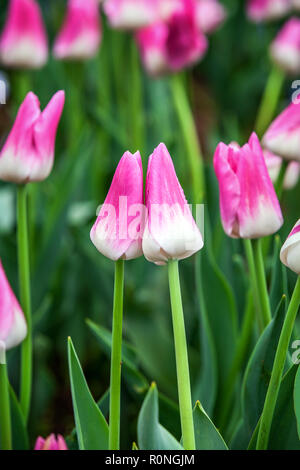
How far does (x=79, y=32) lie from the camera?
57.7 inches

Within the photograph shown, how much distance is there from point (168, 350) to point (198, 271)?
0.87 feet

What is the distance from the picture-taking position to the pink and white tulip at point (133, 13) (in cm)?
134

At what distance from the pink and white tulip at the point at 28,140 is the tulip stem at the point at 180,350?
221mm

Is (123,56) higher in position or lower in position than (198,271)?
higher

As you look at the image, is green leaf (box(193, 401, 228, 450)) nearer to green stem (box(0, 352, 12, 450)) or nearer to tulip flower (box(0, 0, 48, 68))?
green stem (box(0, 352, 12, 450))

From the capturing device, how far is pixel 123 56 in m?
1.88

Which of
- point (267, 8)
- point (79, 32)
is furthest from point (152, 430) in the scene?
point (267, 8)

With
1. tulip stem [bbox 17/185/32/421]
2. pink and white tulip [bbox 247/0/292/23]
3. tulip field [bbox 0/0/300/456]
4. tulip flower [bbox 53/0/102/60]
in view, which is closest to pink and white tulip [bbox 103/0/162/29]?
tulip field [bbox 0/0/300/456]

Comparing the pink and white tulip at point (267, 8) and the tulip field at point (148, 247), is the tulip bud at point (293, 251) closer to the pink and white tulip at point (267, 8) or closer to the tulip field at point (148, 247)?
the tulip field at point (148, 247)

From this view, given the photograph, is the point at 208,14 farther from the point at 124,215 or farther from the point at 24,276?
the point at 124,215

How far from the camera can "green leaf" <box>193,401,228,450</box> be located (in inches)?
25.8

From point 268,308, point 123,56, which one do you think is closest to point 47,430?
point 268,308

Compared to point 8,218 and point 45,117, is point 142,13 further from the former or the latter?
point 45,117
